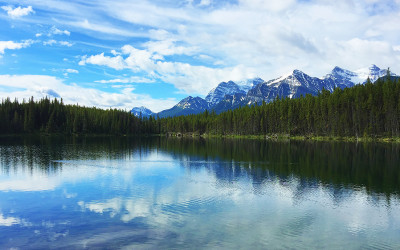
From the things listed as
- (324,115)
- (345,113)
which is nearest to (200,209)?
(345,113)

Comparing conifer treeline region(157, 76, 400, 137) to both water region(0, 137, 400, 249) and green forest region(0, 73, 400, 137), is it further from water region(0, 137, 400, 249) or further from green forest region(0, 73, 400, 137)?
water region(0, 137, 400, 249)

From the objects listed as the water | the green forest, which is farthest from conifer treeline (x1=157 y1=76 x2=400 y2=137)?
the water

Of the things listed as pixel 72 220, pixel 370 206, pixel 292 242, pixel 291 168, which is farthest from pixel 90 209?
→ pixel 291 168

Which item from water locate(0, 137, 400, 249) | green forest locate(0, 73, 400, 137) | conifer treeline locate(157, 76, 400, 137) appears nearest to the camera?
water locate(0, 137, 400, 249)

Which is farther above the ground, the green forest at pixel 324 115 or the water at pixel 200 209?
the green forest at pixel 324 115

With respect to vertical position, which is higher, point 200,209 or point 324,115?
point 324,115

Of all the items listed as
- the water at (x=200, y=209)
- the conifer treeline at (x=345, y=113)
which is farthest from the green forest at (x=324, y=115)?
the water at (x=200, y=209)

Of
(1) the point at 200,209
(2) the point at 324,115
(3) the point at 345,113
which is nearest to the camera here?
(1) the point at 200,209

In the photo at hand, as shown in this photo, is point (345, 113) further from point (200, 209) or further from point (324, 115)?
point (200, 209)

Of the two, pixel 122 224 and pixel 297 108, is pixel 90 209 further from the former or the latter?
pixel 297 108

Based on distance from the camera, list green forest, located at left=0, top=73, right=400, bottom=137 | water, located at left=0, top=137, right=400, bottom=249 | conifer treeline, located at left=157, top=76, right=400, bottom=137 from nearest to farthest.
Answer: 1. water, located at left=0, top=137, right=400, bottom=249
2. conifer treeline, located at left=157, top=76, right=400, bottom=137
3. green forest, located at left=0, top=73, right=400, bottom=137

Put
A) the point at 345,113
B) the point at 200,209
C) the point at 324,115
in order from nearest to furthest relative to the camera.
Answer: the point at 200,209 → the point at 345,113 → the point at 324,115

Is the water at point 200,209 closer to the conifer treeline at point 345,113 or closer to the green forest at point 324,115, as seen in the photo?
the conifer treeline at point 345,113

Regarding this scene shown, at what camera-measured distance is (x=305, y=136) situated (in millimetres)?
152875
